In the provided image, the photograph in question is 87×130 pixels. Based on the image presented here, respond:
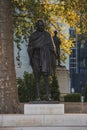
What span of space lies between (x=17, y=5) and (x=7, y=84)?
6.78 metres

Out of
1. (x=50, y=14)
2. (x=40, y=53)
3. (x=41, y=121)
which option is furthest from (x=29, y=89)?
(x=41, y=121)

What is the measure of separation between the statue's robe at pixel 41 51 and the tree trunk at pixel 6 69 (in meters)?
2.58

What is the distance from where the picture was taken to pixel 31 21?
2489 cm

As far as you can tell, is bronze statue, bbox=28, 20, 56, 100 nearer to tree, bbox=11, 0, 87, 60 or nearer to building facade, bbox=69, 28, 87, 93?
tree, bbox=11, 0, 87, 60

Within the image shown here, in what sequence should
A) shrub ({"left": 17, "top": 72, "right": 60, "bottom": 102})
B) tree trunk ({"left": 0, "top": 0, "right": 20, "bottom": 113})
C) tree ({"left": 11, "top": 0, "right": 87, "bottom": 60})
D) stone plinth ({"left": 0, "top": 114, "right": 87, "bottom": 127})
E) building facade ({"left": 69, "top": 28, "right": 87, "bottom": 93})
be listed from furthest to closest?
1. building facade ({"left": 69, "top": 28, "right": 87, "bottom": 93})
2. shrub ({"left": 17, "top": 72, "right": 60, "bottom": 102})
3. tree ({"left": 11, "top": 0, "right": 87, "bottom": 60})
4. tree trunk ({"left": 0, "top": 0, "right": 20, "bottom": 113})
5. stone plinth ({"left": 0, "top": 114, "right": 87, "bottom": 127})

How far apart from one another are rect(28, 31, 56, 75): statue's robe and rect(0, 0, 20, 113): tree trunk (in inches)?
102

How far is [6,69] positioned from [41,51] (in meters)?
2.96

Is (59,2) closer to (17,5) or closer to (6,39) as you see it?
(17,5)

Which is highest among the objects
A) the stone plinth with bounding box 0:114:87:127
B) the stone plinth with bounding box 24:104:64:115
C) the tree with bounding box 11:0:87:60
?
the tree with bounding box 11:0:87:60

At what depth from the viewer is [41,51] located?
1612 cm

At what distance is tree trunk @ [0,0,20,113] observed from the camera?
18359 millimetres

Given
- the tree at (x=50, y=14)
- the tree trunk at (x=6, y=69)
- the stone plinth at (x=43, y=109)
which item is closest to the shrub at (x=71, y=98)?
the tree at (x=50, y=14)

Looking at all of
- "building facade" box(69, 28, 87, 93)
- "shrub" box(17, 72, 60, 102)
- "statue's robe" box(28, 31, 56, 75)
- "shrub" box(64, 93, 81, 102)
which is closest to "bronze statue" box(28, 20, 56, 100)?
"statue's robe" box(28, 31, 56, 75)

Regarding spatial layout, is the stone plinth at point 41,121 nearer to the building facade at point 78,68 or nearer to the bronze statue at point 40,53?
the bronze statue at point 40,53
